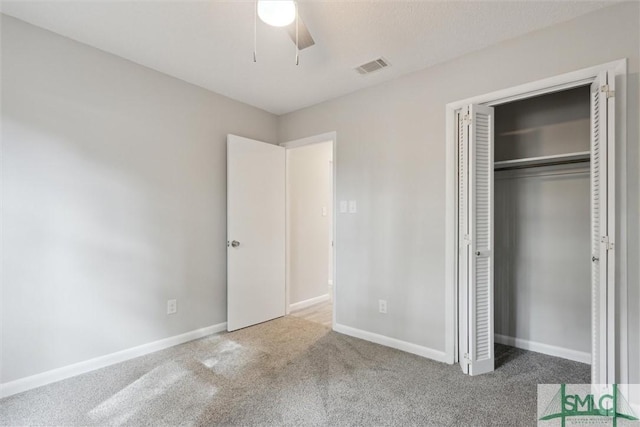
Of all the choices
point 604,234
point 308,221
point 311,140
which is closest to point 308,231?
point 308,221

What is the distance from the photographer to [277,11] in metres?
1.44

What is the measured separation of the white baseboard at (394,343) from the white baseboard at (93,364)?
4.47ft

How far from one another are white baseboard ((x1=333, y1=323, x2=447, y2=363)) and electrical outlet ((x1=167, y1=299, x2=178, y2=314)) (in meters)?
1.58

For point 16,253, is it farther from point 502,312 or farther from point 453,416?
point 502,312

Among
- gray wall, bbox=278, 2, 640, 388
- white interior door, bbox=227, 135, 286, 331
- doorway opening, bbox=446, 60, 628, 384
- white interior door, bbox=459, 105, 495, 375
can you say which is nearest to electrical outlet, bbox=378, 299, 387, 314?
gray wall, bbox=278, 2, 640, 388

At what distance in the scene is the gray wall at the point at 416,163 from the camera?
1944mm

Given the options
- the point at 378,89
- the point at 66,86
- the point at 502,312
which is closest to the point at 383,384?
the point at 502,312

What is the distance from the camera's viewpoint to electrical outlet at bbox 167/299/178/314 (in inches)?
116

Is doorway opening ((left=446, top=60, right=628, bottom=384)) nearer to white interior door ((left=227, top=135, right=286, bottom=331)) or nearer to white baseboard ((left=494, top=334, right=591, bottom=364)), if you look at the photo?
white baseboard ((left=494, top=334, right=591, bottom=364))

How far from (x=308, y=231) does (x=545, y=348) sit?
281 cm

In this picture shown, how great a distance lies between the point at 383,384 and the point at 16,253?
2.63 m

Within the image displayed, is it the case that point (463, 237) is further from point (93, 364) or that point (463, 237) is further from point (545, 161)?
point (93, 364)

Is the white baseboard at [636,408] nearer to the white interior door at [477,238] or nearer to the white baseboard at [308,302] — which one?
the white interior door at [477,238]

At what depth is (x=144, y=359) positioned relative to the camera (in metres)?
2.65
